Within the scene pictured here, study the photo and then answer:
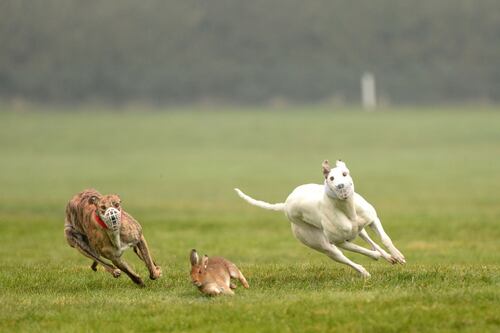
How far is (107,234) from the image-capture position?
12000 mm

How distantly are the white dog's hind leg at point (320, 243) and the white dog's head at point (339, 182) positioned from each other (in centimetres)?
73

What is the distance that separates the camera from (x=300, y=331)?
32.0ft

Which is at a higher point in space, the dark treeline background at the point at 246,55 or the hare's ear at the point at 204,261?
the dark treeline background at the point at 246,55

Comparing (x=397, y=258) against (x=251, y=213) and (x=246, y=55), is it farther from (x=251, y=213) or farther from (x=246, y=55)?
(x=246, y=55)

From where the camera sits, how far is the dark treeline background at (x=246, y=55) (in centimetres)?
6856

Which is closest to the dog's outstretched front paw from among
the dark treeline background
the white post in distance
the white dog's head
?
the white dog's head

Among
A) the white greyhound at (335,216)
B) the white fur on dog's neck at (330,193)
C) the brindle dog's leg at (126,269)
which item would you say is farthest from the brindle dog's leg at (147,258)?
the white fur on dog's neck at (330,193)

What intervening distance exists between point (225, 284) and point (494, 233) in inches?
492

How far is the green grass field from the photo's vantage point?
10344 mm

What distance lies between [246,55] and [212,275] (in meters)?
59.1

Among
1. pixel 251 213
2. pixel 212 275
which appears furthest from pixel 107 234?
pixel 251 213

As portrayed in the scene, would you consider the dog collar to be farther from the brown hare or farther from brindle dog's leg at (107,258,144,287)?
the brown hare

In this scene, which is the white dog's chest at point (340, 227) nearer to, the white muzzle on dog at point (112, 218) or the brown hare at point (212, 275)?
the brown hare at point (212, 275)

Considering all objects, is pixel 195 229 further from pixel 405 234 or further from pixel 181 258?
pixel 181 258
